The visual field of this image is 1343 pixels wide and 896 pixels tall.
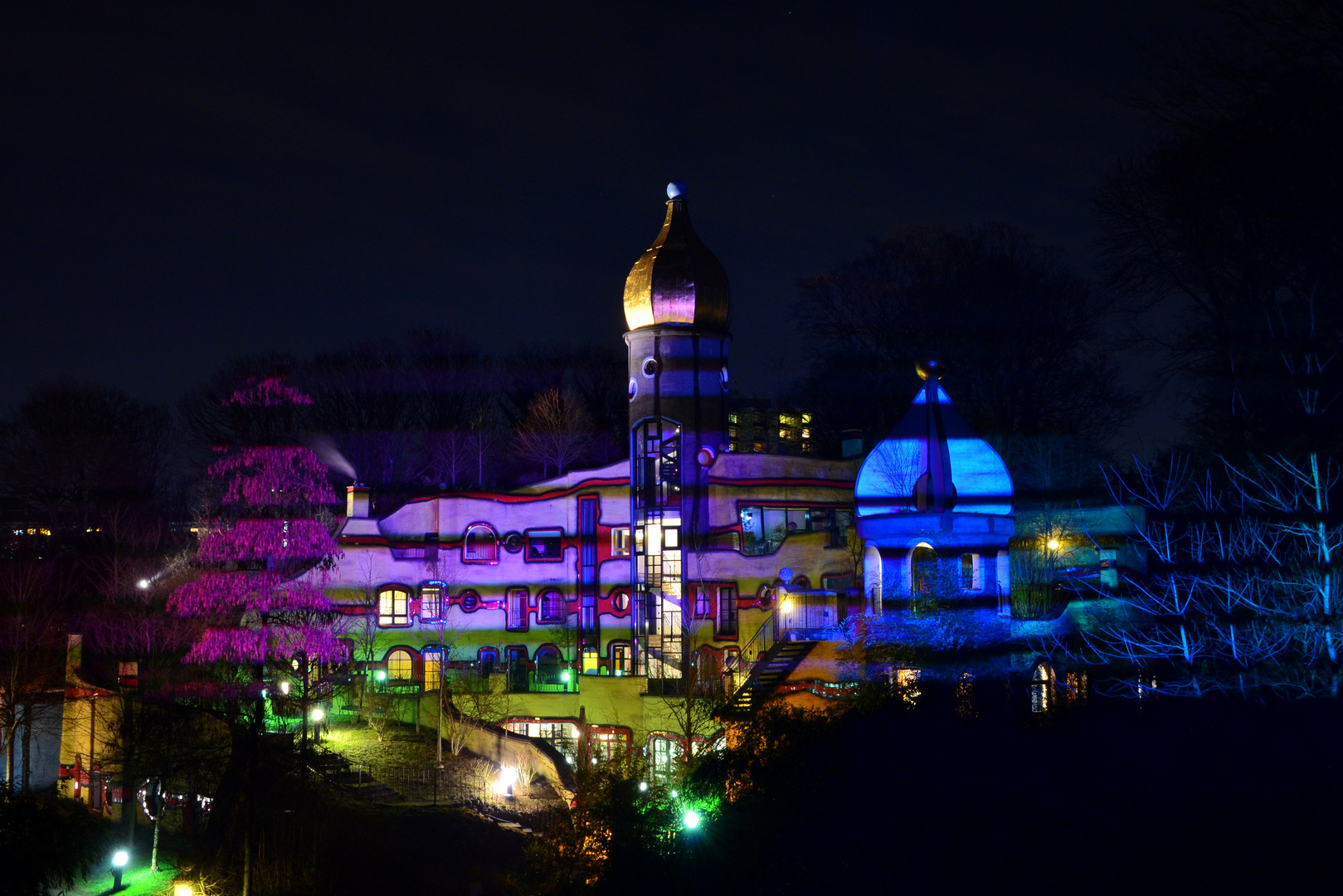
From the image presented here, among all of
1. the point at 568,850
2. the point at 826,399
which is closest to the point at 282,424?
the point at 568,850

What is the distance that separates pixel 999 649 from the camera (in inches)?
890

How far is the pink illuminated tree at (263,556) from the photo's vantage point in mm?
22203

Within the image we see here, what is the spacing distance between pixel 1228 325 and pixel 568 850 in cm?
1281

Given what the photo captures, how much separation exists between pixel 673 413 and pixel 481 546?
23.1 feet

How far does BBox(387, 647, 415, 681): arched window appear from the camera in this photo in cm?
3447

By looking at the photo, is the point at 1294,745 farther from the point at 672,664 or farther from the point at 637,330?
the point at 637,330

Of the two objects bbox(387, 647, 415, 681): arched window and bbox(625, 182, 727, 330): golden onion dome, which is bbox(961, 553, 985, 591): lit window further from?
bbox(387, 647, 415, 681): arched window

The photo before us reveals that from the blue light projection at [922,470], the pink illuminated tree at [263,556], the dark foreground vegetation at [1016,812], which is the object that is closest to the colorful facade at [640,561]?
the blue light projection at [922,470]

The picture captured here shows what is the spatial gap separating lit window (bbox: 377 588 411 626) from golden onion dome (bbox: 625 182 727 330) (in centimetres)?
1016

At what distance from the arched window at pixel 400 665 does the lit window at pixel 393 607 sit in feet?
2.75

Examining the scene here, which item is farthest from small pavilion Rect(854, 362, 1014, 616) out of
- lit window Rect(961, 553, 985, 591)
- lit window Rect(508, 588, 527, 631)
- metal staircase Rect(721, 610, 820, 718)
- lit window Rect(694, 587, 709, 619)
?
lit window Rect(508, 588, 527, 631)

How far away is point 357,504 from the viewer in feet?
117

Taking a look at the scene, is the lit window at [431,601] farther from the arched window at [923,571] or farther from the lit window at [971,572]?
the lit window at [971,572]

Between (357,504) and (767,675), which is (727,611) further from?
(357,504)
